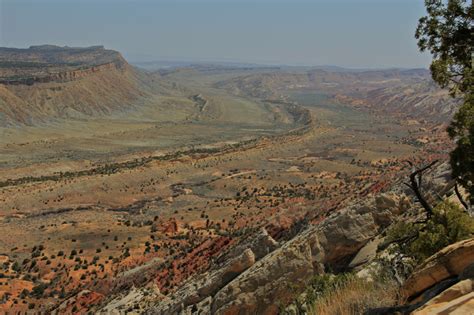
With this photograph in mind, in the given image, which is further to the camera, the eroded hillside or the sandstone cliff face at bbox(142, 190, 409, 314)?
the eroded hillside

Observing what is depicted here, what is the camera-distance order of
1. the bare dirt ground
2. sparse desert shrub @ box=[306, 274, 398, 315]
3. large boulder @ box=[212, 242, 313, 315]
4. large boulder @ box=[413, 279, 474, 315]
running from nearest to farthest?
large boulder @ box=[413, 279, 474, 315]
sparse desert shrub @ box=[306, 274, 398, 315]
large boulder @ box=[212, 242, 313, 315]
the bare dirt ground

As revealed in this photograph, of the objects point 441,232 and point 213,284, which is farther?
point 213,284

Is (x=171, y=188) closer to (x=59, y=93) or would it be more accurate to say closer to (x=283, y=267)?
(x=283, y=267)

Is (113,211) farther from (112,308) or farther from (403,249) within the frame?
(403,249)

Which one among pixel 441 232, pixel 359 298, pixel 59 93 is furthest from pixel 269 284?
pixel 59 93

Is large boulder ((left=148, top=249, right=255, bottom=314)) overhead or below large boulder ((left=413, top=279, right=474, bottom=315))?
below

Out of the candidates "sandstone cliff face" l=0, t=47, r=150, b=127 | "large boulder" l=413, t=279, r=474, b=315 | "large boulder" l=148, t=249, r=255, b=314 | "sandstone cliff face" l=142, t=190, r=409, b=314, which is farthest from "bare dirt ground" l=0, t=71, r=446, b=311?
"large boulder" l=413, t=279, r=474, b=315

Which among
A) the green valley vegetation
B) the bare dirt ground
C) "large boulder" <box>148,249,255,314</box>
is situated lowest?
the bare dirt ground

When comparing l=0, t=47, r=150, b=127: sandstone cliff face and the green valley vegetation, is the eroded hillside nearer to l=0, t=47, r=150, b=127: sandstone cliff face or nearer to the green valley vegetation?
l=0, t=47, r=150, b=127: sandstone cliff face

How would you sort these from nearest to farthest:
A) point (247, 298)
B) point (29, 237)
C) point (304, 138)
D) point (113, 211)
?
point (247, 298)
point (29, 237)
point (113, 211)
point (304, 138)

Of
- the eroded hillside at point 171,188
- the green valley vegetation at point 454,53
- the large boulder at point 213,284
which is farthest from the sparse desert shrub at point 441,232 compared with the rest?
the large boulder at point 213,284

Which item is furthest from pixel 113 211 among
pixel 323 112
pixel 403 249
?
pixel 323 112
